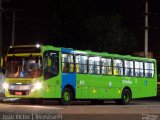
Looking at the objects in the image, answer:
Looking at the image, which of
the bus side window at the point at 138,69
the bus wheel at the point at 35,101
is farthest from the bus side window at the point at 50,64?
the bus side window at the point at 138,69

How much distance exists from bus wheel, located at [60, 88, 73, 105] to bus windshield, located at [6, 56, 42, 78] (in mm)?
1917

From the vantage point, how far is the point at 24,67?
3094 cm

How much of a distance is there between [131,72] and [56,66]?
764 centimetres

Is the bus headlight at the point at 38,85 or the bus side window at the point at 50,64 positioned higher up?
the bus side window at the point at 50,64

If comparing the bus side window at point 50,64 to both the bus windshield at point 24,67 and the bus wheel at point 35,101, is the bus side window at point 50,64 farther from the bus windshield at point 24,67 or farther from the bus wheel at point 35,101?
the bus wheel at point 35,101

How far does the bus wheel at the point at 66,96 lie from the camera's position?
31622 mm

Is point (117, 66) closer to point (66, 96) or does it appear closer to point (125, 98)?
point (125, 98)

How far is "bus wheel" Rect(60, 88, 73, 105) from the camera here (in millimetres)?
31622

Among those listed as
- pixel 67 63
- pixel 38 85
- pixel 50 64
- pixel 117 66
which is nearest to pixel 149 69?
pixel 117 66

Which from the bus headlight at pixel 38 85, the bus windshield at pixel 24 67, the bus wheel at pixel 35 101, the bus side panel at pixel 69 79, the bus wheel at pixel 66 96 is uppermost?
the bus windshield at pixel 24 67

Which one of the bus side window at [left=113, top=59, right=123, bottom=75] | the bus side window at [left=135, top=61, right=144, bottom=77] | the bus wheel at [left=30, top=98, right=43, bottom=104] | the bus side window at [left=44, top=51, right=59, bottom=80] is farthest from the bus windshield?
the bus side window at [left=135, top=61, right=144, bottom=77]

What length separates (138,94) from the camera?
38594mm

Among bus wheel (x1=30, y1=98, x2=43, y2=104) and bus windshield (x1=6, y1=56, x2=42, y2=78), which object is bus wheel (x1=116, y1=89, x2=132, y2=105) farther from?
bus windshield (x1=6, y1=56, x2=42, y2=78)

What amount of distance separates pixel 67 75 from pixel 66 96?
107 cm
